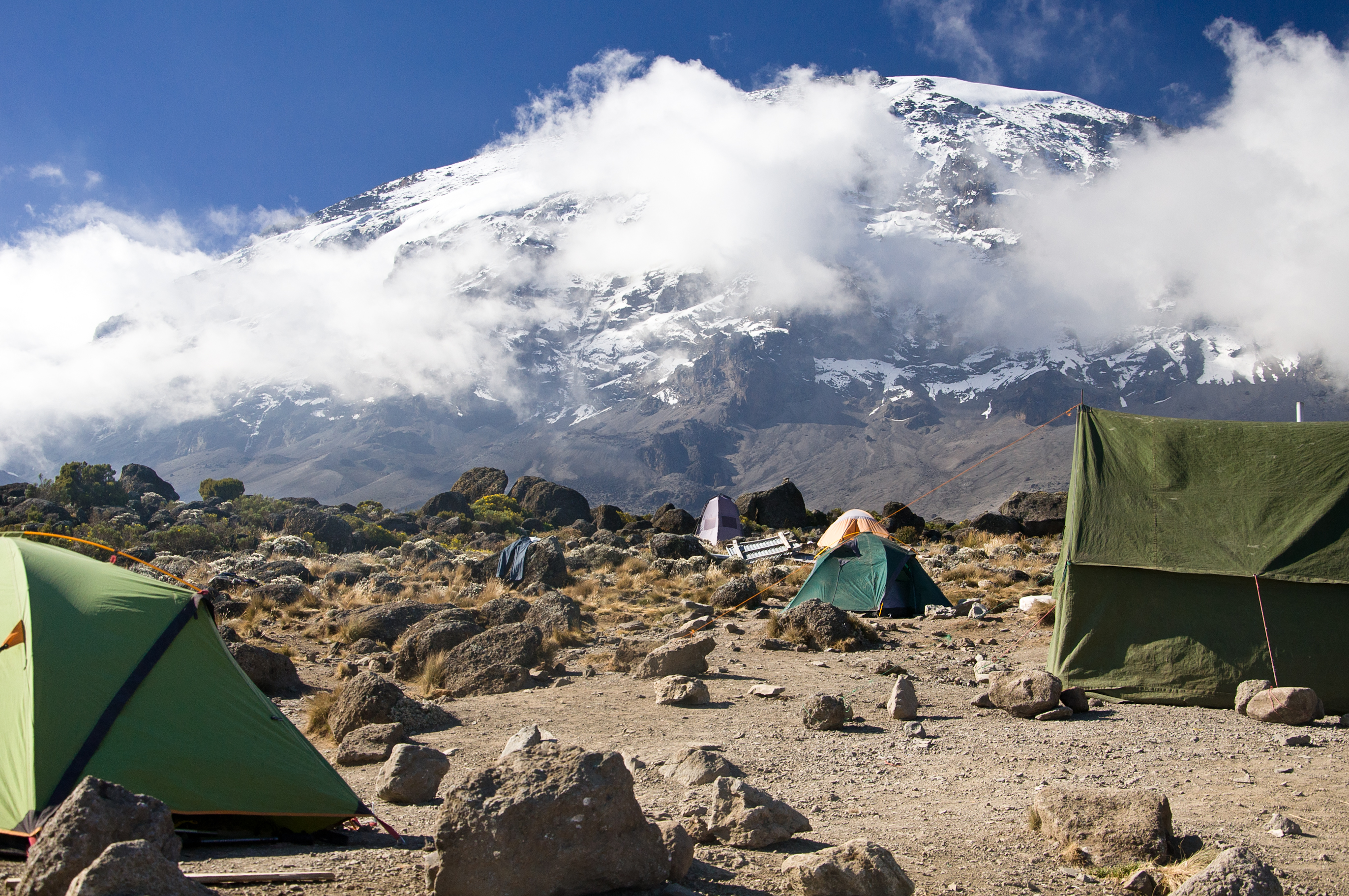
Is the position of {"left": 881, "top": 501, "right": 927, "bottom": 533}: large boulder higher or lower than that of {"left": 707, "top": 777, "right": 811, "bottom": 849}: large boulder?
higher

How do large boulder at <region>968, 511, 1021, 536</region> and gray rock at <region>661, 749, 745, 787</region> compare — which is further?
large boulder at <region>968, 511, 1021, 536</region>

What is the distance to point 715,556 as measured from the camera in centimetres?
2728

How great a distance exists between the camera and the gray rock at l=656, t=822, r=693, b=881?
3.86 metres

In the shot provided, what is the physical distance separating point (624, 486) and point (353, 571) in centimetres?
17969

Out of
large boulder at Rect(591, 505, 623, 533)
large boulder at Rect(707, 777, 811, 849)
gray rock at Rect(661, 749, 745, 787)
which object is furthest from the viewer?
large boulder at Rect(591, 505, 623, 533)

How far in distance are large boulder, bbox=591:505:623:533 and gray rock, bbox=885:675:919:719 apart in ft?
113

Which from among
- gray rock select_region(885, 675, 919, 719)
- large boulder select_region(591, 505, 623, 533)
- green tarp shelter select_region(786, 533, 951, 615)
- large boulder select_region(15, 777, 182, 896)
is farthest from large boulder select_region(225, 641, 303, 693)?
large boulder select_region(591, 505, 623, 533)

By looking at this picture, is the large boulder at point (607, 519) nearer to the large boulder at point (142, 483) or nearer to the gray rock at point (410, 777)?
the large boulder at point (142, 483)

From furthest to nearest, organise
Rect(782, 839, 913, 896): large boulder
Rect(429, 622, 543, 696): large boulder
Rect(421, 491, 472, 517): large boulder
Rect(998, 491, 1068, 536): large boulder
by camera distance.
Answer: Rect(421, 491, 472, 517): large boulder → Rect(998, 491, 1068, 536): large boulder → Rect(429, 622, 543, 696): large boulder → Rect(782, 839, 913, 896): large boulder

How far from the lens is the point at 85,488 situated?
37344mm

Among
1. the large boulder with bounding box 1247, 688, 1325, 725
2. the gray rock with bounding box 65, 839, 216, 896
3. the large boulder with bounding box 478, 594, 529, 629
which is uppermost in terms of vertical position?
the large boulder with bounding box 478, 594, 529, 629

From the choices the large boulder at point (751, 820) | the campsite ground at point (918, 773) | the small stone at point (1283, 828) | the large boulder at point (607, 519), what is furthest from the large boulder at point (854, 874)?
the large boulder at point (607, 519)

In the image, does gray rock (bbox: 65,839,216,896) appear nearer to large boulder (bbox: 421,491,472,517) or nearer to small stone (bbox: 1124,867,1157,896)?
small stone (bbox: 1124,867,1157,896)

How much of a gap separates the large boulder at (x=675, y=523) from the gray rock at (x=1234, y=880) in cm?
3704
